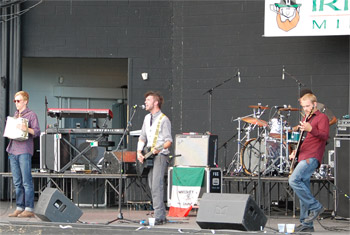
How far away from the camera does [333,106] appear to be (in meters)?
12.5

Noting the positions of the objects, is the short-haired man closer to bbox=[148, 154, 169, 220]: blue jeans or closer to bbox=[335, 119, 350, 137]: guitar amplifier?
bbox=[148, 154, 169, 220]: blue jeans

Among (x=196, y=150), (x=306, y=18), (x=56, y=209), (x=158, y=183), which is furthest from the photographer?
(x=306, y=18)

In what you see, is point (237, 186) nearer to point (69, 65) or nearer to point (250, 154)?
point (250, 154)

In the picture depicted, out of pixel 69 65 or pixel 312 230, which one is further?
pixel 69 65

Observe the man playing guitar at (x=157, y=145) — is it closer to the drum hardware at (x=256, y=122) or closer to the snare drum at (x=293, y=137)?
the snare drum at (x=293, y=137)

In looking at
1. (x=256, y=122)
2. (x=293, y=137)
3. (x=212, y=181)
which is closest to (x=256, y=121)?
(x=256, y=122)

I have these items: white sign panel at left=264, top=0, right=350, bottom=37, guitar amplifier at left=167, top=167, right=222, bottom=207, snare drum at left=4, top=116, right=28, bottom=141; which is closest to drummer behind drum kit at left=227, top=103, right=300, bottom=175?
guitar amplifier at left=167, top=167, right=222, bottom=207

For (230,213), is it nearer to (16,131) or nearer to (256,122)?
(16,131)

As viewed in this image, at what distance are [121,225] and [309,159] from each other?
2542 mm

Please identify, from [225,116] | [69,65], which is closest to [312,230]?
[225,116]

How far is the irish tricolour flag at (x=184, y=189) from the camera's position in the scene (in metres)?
11.1

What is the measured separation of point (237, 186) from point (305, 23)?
3311 mm

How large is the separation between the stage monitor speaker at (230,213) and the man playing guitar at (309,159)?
3.17 ft

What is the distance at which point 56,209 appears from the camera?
346 inches
